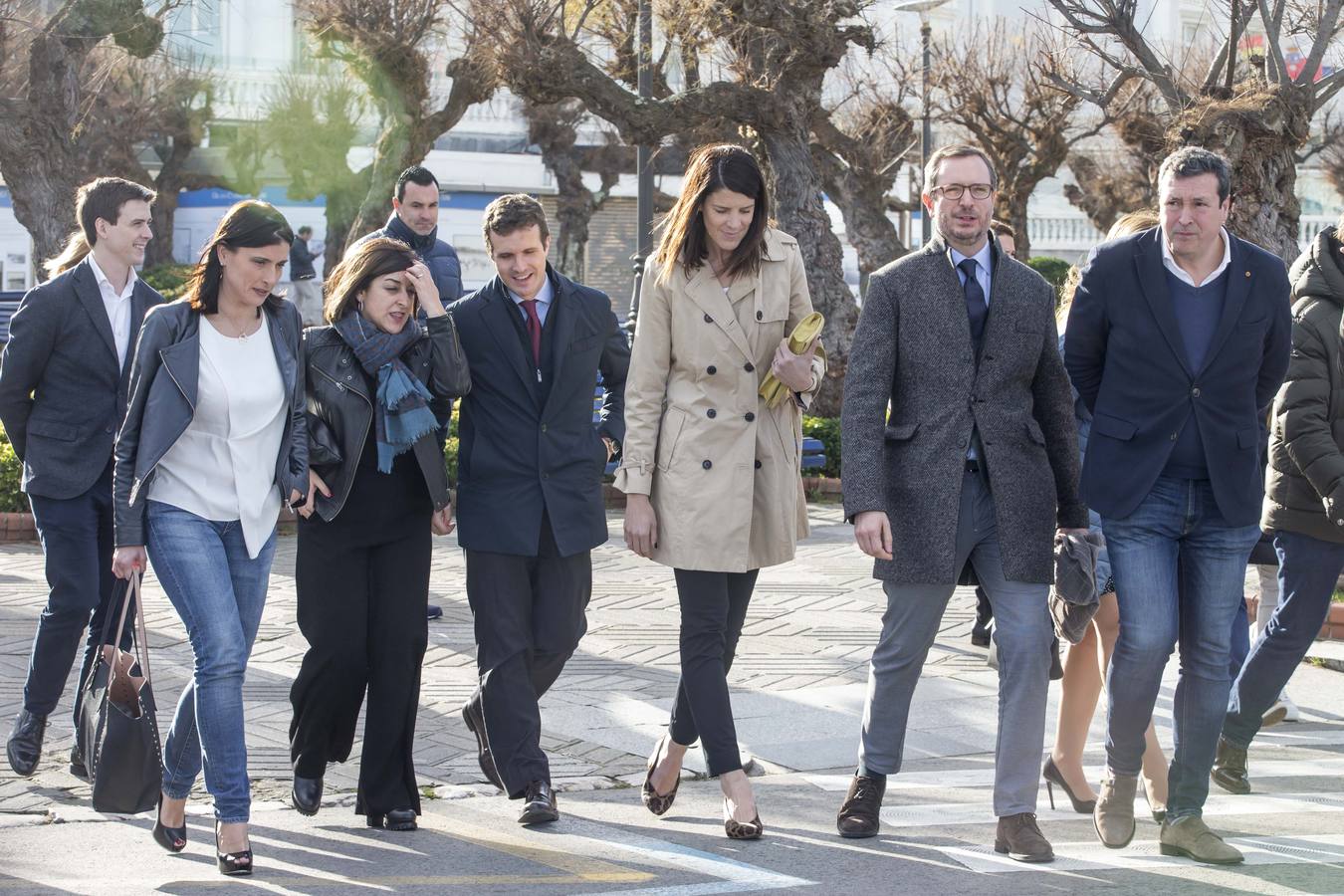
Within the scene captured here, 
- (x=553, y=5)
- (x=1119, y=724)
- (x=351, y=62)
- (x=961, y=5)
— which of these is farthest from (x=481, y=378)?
(x=961, y=5)

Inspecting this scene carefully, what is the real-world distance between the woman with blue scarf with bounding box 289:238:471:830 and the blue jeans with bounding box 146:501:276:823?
333 millimetres

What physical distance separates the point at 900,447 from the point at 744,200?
0.86 meters

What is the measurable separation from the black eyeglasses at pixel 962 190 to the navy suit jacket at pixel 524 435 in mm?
1124

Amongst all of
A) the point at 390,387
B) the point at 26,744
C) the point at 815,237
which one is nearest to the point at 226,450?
the point at 390,387

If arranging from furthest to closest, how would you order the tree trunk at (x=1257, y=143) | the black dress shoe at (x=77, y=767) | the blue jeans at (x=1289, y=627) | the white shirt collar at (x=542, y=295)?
1. the tree trunk at (x=1257, y=143)
2. the blue jeans at (x=1289, y=627)
3. the black dress shoe at (x=77, y=767)
4. the white shirt collar at (x=542, y=295)

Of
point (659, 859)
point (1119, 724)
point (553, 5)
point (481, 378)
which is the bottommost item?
point (659, 859)

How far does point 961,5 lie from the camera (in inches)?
1838

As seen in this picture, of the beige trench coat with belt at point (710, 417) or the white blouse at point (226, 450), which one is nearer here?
the white blouse at point (226, 450)

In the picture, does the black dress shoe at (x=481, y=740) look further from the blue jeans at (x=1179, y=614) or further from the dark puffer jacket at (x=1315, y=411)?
the dark puffer jacket at (x=1315, y=411)

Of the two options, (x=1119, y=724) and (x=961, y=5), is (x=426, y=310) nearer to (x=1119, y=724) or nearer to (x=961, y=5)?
(x=1119, y=724)

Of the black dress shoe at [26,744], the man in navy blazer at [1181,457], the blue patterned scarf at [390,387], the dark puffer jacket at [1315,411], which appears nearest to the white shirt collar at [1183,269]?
the man in navy blazer at [1181,457]

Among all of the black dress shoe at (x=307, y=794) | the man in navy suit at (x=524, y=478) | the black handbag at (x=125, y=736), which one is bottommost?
the black dress shoe at (x=307, y=794)

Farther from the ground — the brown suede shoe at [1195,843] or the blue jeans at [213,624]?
the blue jeans at [213,624]

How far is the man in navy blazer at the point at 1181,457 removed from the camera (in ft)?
16.1
